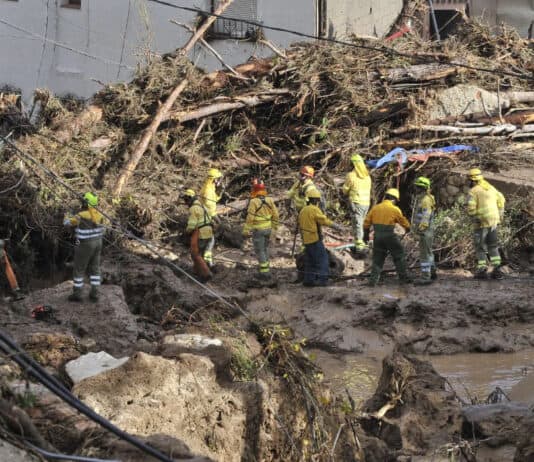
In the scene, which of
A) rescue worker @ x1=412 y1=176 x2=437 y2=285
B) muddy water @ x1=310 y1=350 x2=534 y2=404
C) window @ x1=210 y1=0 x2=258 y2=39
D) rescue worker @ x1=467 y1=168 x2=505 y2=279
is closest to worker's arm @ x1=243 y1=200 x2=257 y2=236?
rescue worker @ x1=412 y1=176 x2=437 y2=285

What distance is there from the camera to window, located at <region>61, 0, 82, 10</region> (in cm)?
2222

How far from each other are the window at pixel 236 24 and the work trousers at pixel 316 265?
30.6 feet

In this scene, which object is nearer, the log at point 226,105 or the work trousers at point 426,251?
the work trousers at point 426,251

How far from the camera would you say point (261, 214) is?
14484 mm

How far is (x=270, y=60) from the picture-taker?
19.1m

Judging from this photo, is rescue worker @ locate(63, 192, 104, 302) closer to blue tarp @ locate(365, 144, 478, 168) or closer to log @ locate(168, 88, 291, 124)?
log @ locate(168, 88, 291, 124)

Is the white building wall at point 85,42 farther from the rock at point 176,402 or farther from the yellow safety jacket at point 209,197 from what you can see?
the rock at point 176,402

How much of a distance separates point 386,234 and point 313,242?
1122 mm

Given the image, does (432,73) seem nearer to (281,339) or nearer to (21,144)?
(21,144)

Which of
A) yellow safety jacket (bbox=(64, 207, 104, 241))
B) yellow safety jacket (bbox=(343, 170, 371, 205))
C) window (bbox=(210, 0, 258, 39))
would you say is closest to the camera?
yellow safety jacket (bbox=(64, 207, 104, 241))

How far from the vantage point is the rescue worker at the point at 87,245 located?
40.4 feet

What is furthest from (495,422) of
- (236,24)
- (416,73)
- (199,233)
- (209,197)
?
(236,24)

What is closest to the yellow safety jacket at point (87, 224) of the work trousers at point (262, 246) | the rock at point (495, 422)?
the work trousers at point (262, 246)

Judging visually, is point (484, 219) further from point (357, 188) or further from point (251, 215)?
point (251, 215)
